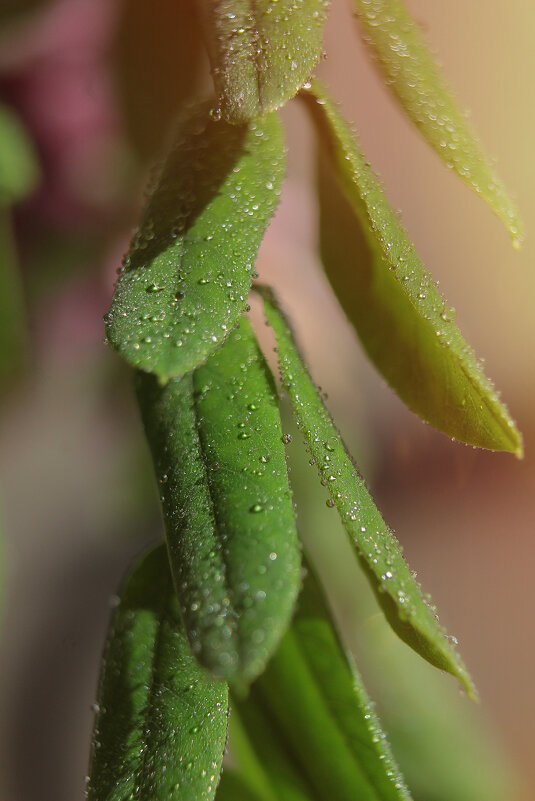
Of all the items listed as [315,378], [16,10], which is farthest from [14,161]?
[315,378]

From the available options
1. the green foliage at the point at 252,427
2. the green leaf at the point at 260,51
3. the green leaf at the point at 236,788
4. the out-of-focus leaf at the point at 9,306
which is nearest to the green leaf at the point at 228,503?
the green foliage at the point at 252,427

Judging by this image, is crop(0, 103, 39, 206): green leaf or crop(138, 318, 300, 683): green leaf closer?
crop(138, 318, 300, 683): green leaf

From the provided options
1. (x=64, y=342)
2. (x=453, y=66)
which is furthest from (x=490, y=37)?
(x=64, y=342)

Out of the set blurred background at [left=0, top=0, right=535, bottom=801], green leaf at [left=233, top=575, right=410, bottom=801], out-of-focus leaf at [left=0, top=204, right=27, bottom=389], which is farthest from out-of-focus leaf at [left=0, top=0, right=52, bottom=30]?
green leaf at [left=233, top=575, right=410, bottom=801]

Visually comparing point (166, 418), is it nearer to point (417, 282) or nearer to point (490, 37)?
point (417, 282)

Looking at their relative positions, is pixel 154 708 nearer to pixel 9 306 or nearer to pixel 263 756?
pixel 263 756

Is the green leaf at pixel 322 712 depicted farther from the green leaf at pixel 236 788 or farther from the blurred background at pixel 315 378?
the blurred background at pixel 315 378

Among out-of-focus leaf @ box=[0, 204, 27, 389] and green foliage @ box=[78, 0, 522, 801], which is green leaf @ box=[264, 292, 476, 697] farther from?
out-of-focus leaf @ box=[0, 204, 27, 389]
